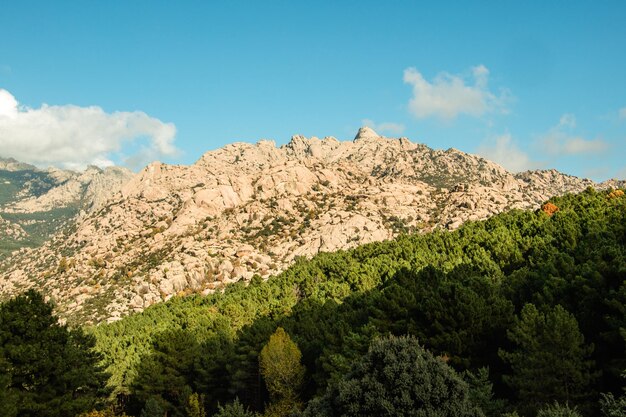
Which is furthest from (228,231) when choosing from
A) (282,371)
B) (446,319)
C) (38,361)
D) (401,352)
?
(401,352)

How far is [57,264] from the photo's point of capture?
175 meters

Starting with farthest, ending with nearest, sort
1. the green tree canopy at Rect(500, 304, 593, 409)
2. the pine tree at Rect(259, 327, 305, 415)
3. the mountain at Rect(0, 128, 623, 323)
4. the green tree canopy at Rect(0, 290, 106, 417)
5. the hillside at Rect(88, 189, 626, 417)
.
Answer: the mountain at Rect(0, 128, 623, 323) < the pine tree at Rect(259, 327, 305, 415) < the green tree canopy at Rect(0, 290, 106, 417) < the hillside at Rect(88, 189, 626, 417) < the green tree canopy at Rect(500, 304, 593, 409)

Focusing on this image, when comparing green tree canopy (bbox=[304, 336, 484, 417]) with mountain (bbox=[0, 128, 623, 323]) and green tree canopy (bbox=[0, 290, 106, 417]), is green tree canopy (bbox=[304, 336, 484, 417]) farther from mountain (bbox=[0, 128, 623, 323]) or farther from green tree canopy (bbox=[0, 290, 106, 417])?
mountain (bbox=[0, 128, 623, 323])

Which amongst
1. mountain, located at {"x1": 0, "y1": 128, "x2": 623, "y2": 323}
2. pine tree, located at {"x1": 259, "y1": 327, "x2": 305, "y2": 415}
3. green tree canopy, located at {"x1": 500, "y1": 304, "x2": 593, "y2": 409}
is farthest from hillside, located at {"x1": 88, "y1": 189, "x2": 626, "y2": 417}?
mountain, located at {"x1": 0, "y1": 128, "x2": 623, "y2": 323}

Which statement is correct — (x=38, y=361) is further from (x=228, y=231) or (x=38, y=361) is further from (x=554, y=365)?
(x=228, y=231)

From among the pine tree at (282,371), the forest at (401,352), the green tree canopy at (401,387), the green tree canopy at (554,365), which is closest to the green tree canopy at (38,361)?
the forest at (401,352)

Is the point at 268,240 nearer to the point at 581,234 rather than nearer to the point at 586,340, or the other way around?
the point at 581,234

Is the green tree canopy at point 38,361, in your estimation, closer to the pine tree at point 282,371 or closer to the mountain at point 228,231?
the pine tree at point 282,371

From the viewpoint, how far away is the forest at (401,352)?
25219mm

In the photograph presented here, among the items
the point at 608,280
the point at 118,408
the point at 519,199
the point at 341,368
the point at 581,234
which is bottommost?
the point at 118,408

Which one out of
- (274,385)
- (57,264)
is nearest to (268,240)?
(57,264)

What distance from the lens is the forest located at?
25.2 meters

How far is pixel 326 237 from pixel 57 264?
106874 mm

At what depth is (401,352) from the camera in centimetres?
2475
